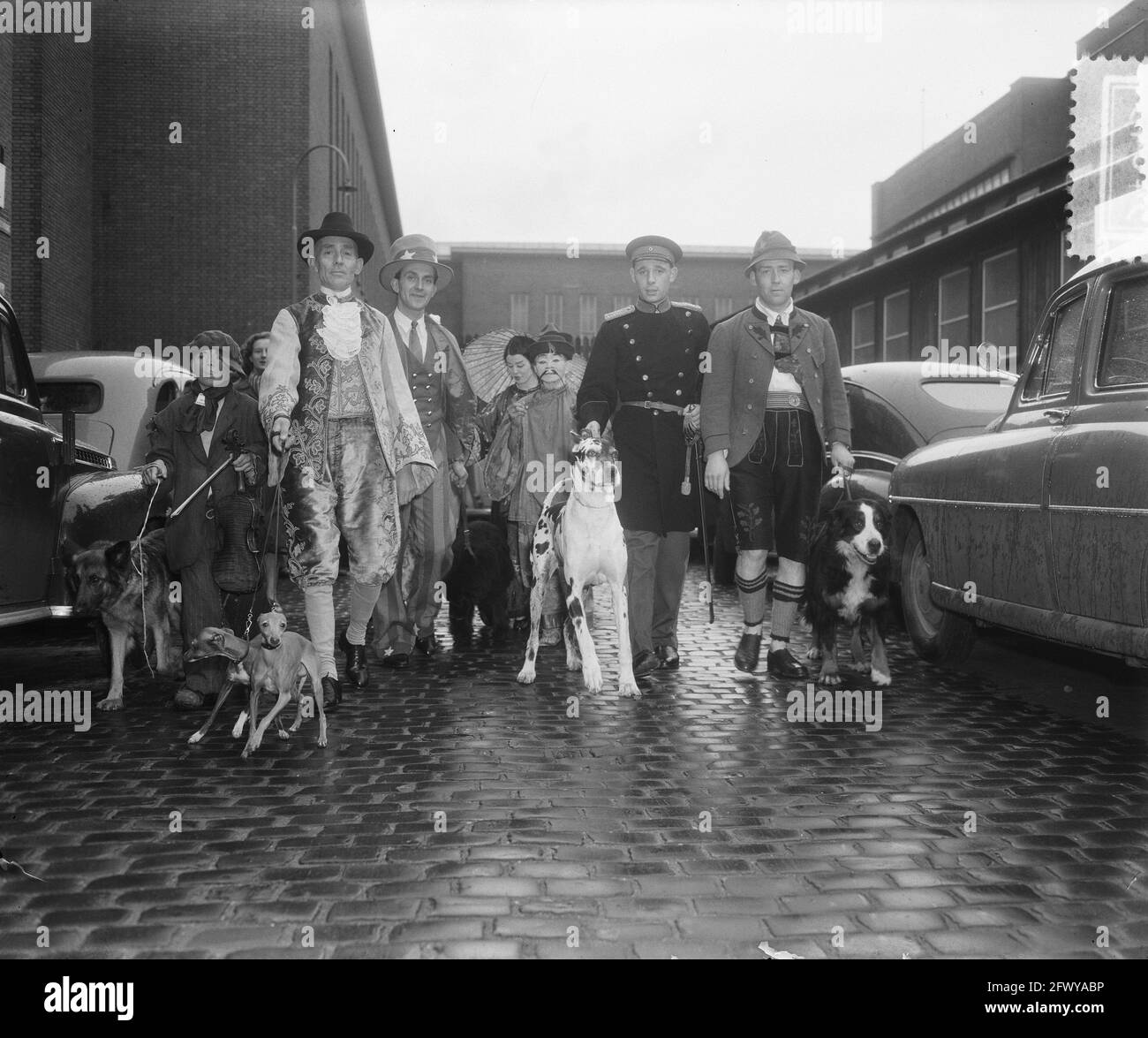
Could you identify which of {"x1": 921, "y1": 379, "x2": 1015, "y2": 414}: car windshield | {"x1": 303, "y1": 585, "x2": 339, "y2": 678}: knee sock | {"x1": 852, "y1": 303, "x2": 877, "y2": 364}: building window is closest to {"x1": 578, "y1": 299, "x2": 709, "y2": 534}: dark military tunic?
{"x1": 303, "y1": 585, "x2": 339, "y2": 678}: knee sock

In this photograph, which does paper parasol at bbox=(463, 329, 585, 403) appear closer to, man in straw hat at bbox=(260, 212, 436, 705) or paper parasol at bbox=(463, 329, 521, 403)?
paper parasol at bbox=(463, 329, 521, 403)

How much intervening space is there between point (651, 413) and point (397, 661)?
7.46ft

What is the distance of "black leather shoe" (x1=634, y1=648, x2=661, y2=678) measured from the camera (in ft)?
22.1

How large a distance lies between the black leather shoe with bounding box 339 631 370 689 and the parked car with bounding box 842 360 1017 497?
3780mm

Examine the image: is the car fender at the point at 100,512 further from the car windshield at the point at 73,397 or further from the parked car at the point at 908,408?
the parked car at the point at 908,408

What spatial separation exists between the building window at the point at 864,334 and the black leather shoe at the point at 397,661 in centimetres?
2408

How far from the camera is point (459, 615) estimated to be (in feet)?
27.7

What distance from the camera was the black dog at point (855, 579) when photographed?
6551mm

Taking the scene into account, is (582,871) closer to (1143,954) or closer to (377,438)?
(1143,954)

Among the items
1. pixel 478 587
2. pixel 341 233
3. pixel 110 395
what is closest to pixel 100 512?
pixel 341 233

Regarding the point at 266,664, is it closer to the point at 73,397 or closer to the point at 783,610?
the point at 783,610

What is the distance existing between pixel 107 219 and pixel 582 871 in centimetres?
2408
